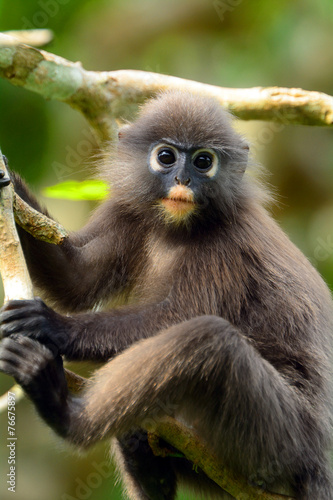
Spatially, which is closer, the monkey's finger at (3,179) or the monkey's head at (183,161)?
the monkey's finger at (3,179)

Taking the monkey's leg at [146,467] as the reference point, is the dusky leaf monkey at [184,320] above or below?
above

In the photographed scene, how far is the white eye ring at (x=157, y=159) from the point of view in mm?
4973

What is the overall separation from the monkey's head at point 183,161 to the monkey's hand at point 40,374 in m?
1.53

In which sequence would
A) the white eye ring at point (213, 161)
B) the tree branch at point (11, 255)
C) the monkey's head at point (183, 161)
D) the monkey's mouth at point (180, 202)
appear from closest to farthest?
the tree branch at point (11, 255) → the monkey's mouth at point (180, 202) → the monkey's head at point (183, 161) → the white eye ring at point (213, 161)

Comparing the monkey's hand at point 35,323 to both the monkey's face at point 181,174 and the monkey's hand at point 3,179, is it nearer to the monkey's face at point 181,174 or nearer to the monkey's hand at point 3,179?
the monkey's hand at point 3,179

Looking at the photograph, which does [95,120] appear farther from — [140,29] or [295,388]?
[140,29]

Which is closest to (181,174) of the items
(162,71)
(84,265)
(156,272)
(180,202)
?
(180,202)

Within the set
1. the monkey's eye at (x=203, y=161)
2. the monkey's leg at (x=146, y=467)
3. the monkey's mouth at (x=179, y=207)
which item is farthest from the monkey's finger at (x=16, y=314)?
the monkey's eye at (x=203, y=161)

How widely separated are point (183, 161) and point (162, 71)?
18.0ft

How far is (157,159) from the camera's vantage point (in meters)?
5.07

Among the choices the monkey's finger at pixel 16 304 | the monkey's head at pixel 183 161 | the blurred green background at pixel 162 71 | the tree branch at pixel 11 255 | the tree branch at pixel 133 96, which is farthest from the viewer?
the blurred green background at pixel 162 71

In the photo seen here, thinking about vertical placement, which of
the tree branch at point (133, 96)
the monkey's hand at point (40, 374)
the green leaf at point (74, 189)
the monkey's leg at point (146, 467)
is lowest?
the monkey's leg at point (146, 467)

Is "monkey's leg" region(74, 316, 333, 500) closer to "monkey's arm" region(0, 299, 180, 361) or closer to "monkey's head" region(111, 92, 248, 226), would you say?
"monkey's arm" region(0, 299, 180, 361)

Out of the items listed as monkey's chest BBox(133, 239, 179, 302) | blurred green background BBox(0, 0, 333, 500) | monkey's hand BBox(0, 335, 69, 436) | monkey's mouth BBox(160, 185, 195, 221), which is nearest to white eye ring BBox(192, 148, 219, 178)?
monkey's mouth BBox(160, 185, 195, 221)
